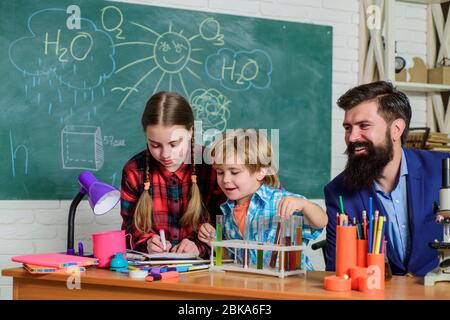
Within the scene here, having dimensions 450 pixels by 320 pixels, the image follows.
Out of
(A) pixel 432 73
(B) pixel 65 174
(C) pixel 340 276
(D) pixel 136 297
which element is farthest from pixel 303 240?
(A) pixel 432 73

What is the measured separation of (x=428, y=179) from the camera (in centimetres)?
232

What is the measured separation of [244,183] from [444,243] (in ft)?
2.42

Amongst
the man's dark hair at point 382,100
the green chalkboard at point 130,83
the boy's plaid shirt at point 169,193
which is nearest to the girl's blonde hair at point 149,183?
the boy's plaid shirt at point 169,193

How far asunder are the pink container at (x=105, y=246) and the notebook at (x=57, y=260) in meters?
0.03

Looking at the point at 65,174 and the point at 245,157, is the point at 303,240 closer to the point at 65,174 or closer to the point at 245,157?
the point at 245,157

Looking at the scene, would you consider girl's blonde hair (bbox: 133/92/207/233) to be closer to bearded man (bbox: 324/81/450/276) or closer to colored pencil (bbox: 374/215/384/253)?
bearded man (bbox: 324/81/450/276)

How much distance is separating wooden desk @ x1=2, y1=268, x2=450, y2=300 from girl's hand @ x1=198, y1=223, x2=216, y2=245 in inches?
11.8

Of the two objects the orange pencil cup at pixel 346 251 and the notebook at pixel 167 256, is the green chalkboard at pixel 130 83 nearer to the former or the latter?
the notebook at pixel 167 256

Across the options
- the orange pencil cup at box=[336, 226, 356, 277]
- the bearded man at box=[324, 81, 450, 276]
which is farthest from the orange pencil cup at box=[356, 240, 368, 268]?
the bearded man at box=[324, 81, 450, 276]

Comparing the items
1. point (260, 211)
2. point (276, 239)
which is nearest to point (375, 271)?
point (276, 239)

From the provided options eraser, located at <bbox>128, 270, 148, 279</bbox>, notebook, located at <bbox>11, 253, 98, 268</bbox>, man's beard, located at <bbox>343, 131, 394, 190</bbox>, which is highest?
man's beard, located at <bbox>343, 131, 394, 190</bbox>

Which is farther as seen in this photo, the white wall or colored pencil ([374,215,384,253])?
the white wall

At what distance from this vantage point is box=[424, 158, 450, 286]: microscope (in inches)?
67.4

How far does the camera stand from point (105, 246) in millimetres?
2053
